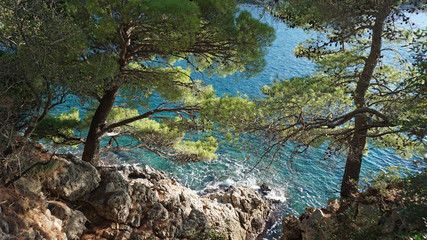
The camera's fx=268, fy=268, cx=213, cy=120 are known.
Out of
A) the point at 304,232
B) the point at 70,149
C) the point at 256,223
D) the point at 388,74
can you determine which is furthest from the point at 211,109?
the point at 70,149

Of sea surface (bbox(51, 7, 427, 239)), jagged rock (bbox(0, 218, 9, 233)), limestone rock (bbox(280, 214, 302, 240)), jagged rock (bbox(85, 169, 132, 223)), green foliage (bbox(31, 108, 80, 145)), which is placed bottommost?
jagged rock (bbox(0, 218, 9, 233))

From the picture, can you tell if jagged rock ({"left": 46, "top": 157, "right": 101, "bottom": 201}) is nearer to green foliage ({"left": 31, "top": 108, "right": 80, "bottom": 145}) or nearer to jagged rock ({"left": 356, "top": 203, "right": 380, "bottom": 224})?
green foliage ({"left": 31, "top": 108, "right": 80, "bottom": 145})

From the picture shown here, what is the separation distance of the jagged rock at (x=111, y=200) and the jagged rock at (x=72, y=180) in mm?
171

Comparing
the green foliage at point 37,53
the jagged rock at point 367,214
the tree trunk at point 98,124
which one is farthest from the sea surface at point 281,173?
the green foliage at point 37,53

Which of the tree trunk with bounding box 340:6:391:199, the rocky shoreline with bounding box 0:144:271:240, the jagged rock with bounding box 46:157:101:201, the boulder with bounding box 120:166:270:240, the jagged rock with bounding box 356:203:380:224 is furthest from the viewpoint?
the boulder with bounding box 120:166:270:240

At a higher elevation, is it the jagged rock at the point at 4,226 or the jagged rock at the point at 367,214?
the jagged rock at the point at 367,214

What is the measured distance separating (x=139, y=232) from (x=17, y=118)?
366cm

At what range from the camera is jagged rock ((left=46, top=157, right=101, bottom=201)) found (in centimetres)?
524

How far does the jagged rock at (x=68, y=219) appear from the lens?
4848 millimetres

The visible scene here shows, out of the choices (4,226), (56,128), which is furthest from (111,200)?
(56,128)

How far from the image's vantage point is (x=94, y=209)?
223 inches

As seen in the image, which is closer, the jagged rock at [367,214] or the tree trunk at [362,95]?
the jagged rock at [367,214]

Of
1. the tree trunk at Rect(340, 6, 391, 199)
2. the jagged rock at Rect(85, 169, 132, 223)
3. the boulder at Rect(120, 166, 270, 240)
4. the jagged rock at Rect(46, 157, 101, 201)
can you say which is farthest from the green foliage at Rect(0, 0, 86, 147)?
the tree trunk at Rect(340, 6, 391, 199)

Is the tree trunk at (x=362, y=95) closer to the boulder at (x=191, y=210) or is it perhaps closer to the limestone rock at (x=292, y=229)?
the limestone rock at (x=292, y=229)
